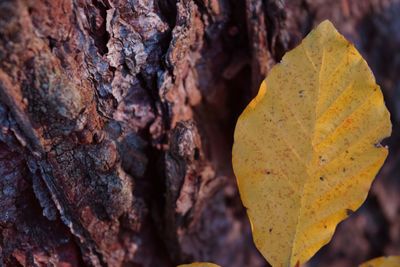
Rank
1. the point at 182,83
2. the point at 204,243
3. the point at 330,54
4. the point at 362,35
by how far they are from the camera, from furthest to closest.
Answer: 1. the point at 362,35
2. the point at 204,243
3. the point at 182,83
4. the point at 330,54

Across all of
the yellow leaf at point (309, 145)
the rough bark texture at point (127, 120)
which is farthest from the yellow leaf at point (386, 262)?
the rough bark texture at point (127, 120)

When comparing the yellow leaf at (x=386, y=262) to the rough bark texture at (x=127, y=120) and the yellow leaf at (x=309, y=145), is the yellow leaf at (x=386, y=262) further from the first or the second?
the rough bark texture at (x=127, y=120)

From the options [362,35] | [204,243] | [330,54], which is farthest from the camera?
[362,35]

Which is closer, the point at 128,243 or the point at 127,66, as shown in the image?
the point at 127,66

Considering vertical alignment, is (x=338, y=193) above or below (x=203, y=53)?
below

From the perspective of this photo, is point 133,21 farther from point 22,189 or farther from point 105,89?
point 22,189

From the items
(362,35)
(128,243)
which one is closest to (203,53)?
(128,243)

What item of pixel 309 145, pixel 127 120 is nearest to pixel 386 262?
pixel 309 145

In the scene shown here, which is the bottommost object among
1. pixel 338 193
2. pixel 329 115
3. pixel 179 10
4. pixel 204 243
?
pixel 204 243
